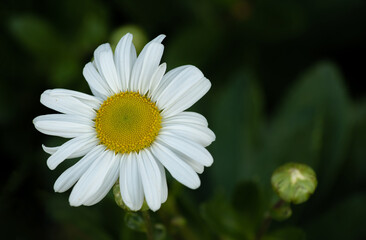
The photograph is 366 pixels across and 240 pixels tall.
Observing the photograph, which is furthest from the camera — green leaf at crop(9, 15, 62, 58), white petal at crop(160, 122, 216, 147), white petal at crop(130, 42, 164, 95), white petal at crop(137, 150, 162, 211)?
green leaf at crop(9, 15, 62, 58)

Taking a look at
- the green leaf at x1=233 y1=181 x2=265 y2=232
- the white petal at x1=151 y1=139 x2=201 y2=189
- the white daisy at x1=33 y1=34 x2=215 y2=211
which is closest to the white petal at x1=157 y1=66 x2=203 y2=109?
the white daisy at x1=33 y1=34 x2=215 y2=211

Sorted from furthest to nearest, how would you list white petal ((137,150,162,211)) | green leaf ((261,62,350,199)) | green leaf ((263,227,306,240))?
1. green leaf ((261,62,350,199))
2. green leaf ((263,227,306,240))
3. white petal ((137,150,162,211))

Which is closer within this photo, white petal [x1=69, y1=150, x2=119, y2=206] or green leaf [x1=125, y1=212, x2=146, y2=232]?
white petal [x1=69, y1=150, x2=119, y2=206]

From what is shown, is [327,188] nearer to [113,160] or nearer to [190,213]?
[190,213]

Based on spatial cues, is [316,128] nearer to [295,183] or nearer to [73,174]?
[295,183]

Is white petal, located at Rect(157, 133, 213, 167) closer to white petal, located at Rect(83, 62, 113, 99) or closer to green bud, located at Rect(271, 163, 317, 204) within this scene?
white petal, located at Rect(83, 62, 113, 99)

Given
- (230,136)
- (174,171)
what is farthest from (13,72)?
(174,171)
